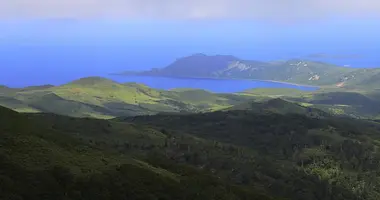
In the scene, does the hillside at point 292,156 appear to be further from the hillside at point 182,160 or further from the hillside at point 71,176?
the hillside at point 71,176

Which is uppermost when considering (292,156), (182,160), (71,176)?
(71,176)

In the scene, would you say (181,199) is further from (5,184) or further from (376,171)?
(376,171)

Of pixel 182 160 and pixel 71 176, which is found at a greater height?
pixel 71 176

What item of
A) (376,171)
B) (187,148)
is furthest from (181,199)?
(376,171)

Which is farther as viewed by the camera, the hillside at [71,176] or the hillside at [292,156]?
the hillside at [292,156]

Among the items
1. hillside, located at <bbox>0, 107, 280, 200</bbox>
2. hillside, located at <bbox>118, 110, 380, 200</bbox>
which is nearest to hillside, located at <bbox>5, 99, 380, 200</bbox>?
hillside, located at <bbox>0, 107, 280, 200</bbox>

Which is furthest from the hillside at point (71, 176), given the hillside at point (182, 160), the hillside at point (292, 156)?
the hillside at point (292, 156)

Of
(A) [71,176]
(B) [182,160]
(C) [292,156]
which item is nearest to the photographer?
(A) [71,176]

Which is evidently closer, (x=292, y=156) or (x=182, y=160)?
(x=182, y=160)

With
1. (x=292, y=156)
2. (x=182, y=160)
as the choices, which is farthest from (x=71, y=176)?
(x=292, y=156)

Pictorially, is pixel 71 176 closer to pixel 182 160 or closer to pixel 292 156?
pixel 182 160

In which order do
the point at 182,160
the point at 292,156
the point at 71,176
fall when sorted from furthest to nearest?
the point at 292,156
the point at 182,160
the point at 71,176
